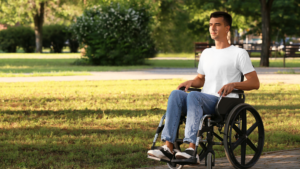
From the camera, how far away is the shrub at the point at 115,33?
20500mm

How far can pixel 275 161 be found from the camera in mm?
4504

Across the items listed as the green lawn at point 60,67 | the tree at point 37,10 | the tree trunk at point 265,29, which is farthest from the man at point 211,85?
the tree at point 37,10

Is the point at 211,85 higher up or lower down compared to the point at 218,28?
lower down

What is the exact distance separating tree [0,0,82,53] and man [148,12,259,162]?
113 ft

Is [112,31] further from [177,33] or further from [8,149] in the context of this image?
[177,33]

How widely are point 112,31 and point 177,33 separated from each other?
18.5 m

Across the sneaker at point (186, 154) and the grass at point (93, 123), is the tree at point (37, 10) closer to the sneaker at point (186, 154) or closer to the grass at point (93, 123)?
the grass at point (93, 123)

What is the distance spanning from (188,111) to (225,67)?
579mm

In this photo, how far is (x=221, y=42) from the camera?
438cm

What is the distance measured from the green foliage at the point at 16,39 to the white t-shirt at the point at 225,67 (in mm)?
42124

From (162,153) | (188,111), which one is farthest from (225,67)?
(162,153)

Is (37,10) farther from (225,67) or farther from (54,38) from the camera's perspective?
(225,67)

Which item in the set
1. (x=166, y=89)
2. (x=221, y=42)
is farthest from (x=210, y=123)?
(x=166, y=89)

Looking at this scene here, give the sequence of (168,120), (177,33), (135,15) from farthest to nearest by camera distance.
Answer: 1. (177,33)
2. (135,15)
3. (168,120)
